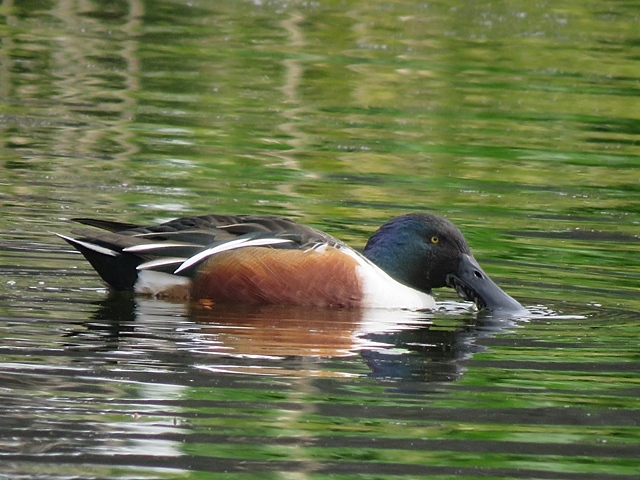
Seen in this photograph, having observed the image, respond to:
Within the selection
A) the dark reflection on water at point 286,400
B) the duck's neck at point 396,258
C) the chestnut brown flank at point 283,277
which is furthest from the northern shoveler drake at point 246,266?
the dark reflection on water at point 286,400

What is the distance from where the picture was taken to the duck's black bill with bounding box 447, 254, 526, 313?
25.7 ft

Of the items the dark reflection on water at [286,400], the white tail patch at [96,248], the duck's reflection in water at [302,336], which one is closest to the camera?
the dark reflection on water at [286,400]

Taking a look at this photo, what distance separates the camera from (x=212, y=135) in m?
12.4

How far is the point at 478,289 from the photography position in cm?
800

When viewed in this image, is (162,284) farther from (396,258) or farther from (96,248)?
(396,258)

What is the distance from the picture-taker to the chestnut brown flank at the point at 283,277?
7.78 metres

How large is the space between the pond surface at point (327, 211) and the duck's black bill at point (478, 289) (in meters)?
0.14

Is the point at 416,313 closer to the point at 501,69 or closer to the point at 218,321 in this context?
the point at 218,321

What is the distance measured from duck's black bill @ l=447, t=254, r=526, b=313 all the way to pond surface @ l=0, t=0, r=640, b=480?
0.47ft

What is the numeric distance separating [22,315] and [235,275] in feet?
3.99

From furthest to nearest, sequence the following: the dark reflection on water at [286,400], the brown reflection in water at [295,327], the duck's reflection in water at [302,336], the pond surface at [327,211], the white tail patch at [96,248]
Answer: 1. the white tail patch at [96,248]
2. the brown reflection in water at [295,327]
3. the duck's reflection in water at [302,336]
4. the pond surface at [327,211]
5. the dark reflection on water at [286,400]

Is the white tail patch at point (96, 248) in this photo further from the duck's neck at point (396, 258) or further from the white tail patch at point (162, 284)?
the duck's neck at point (396, 258)

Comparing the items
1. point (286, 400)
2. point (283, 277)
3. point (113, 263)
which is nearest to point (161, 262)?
point (113, 263)

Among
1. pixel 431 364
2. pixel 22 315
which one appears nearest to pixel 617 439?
pixel 431 364
